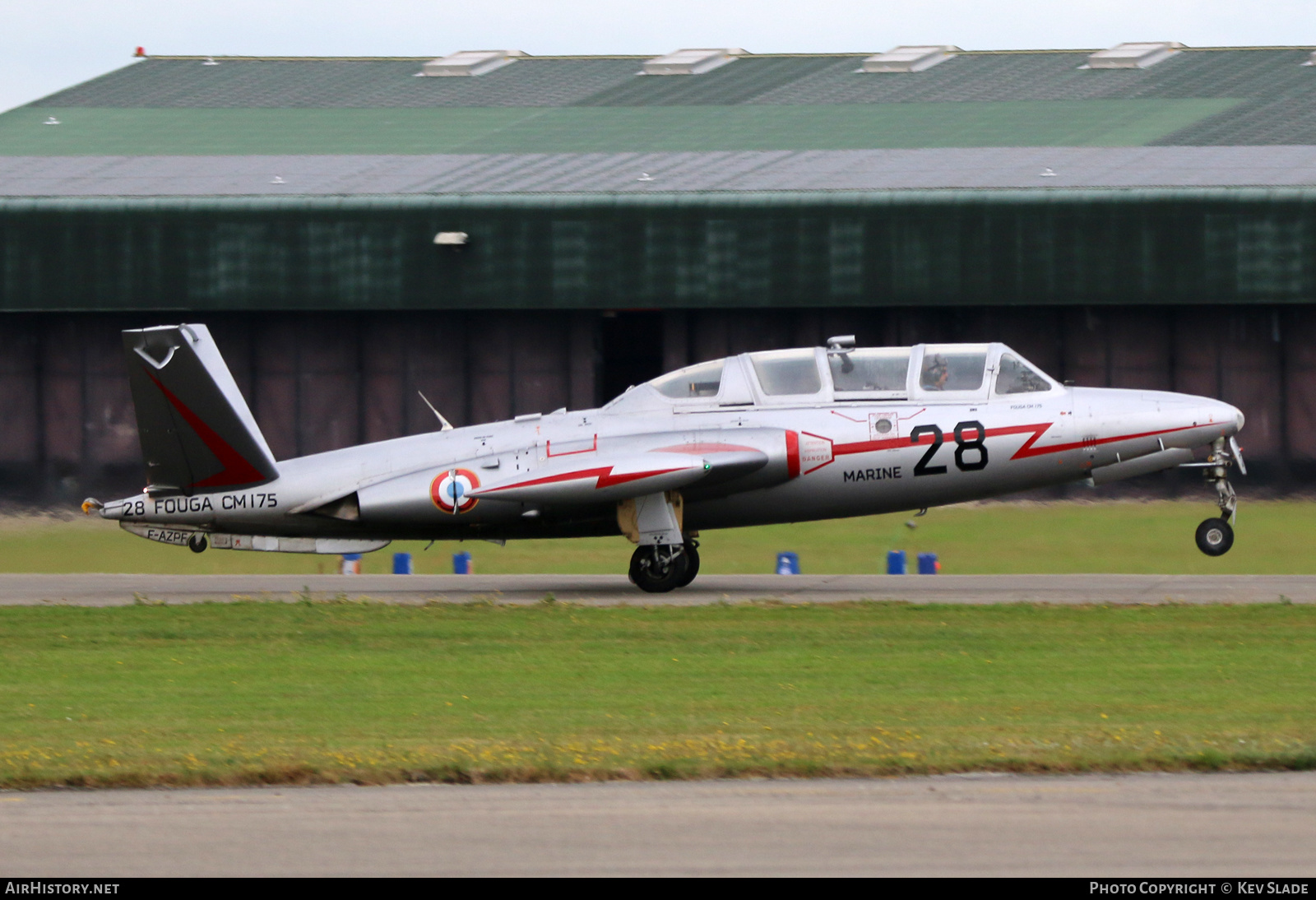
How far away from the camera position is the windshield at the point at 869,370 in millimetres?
21734

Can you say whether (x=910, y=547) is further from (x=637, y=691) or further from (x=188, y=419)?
(x=637, y=691)

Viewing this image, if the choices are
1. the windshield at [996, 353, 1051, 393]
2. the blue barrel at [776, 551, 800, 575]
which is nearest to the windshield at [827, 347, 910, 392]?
the windshield at [996, 353, 1051, 393]

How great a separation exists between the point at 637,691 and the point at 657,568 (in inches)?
310

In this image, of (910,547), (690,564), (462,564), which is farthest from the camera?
(462,564)

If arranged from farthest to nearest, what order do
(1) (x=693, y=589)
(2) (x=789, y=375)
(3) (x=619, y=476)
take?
1. (1) (x=693, y=589)
2. (2) (x=789, y=375)
3. (3) (x=619, y=476)

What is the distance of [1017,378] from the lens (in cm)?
2177

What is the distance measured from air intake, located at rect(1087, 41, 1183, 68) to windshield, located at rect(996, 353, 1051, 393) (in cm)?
1685

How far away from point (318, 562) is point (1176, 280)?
1566cm

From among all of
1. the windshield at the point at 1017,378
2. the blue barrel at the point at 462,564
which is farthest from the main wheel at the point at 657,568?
the blue barrel at the point at 462,564

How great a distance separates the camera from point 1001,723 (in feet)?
40.3

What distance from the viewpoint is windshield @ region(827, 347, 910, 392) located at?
21734mm

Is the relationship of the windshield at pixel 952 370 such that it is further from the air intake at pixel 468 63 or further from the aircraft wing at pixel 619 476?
the air intake at pixel 468 63

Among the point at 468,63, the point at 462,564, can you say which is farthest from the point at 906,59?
the point at 462,564
